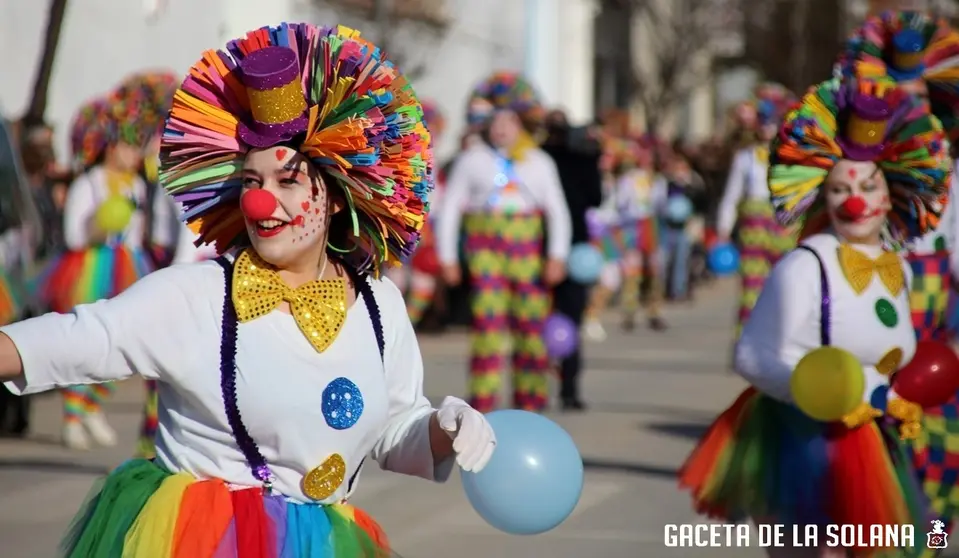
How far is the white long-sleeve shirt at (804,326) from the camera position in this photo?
18.6 ft

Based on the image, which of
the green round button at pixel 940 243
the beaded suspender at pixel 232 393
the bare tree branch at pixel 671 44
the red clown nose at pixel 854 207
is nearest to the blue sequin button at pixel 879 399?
the red clown nose at pixel 854 207

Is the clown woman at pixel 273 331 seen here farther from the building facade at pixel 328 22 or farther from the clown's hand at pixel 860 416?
the building facade at pixel 328 22

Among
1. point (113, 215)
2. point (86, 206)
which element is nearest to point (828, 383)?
point (113, 215)

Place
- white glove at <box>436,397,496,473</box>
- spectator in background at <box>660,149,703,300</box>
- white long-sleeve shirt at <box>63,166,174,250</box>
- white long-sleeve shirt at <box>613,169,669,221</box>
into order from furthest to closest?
spectator in background at <box>660,149,703,300</box>, white long-sleeve shirt at <box>613,169,669,221</box>, white long-sleeve shirt at <box>63,166,174,250</box>, white glove at <box>436,397,496,473</box>

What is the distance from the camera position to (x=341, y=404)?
159 inches

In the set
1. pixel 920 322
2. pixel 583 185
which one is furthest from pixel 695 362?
pixel 920 322

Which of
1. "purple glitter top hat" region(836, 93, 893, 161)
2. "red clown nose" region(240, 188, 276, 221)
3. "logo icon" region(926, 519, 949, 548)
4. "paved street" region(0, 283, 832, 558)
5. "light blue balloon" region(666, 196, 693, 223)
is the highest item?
"purple glitter top hat" region(836, 93, 893, 161)

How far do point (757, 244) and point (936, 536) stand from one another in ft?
23.6

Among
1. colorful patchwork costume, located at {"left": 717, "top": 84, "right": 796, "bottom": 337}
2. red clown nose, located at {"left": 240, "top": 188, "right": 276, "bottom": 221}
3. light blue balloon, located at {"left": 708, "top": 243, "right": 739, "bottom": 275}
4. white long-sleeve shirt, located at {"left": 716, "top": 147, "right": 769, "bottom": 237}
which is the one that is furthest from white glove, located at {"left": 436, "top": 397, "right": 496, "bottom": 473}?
white long-sleeve shirt, located at {"left": 716, "top": 147, "right": 769, "bottom": 237}

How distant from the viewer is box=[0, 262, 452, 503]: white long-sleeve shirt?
388 centimetres

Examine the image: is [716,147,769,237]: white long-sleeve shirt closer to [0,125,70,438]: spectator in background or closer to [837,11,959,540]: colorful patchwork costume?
[837,11,959,540]: colorful patchwork costume

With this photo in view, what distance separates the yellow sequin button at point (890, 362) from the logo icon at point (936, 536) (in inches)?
21.7

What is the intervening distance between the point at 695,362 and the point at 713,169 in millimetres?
12826

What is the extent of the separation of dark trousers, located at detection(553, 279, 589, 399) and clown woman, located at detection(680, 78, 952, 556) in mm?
5902
